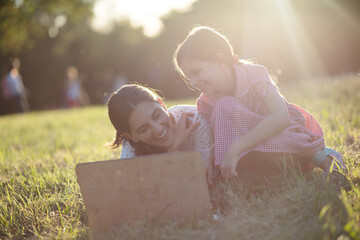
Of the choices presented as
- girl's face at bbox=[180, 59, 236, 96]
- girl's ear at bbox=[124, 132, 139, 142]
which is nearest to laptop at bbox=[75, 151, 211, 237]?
girl's ear at bbox=[124, 132, 139, 142]

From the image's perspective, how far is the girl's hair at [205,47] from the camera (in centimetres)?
223

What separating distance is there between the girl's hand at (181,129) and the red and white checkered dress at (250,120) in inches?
5.8

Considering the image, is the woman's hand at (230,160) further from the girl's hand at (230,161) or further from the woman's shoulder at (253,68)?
the woman's shoulder at (253,68)

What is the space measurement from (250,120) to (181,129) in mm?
486

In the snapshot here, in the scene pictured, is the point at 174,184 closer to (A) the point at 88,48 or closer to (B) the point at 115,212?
(B) the point at 115,212

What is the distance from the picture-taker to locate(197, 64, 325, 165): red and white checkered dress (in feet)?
6.98

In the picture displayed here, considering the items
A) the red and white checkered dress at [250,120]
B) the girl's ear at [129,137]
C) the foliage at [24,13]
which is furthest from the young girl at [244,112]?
the foliage at [24,13]

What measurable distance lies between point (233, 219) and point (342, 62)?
21790mm

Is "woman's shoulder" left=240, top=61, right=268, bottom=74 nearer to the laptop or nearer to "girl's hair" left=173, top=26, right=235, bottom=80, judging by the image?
"girl's hair" left=173, top=26, right=235, bottom=80

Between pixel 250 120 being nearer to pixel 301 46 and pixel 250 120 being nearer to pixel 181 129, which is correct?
pixel 181 129

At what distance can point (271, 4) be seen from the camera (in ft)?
67.4

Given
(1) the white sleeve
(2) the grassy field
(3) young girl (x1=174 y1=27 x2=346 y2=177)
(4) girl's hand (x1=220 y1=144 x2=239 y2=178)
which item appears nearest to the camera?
(2) the grassy field

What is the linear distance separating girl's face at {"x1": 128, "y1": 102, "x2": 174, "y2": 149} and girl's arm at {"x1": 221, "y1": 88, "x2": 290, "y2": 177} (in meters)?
0.47

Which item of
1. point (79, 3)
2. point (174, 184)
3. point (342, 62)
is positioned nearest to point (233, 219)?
point (174, 184)
